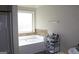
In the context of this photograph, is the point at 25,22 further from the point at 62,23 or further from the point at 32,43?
the point at 62,23

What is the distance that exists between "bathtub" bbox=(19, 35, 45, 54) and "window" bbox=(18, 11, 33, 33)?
0.21ft

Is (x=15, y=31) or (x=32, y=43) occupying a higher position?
(x=15, y=31)

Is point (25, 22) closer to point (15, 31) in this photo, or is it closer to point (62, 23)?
point (15, 31)

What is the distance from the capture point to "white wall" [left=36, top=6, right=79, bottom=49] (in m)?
0.82

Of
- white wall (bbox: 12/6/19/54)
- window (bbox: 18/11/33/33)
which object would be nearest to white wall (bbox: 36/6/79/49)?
window (bbox: 18/11/33/33)

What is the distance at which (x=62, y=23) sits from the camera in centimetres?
85

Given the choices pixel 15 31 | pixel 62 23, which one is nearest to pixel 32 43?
pixel 15 31

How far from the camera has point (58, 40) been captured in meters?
0.86

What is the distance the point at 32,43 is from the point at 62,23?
0.32m

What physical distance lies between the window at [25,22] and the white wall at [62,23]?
6cm

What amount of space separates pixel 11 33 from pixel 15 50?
0.46 feet
